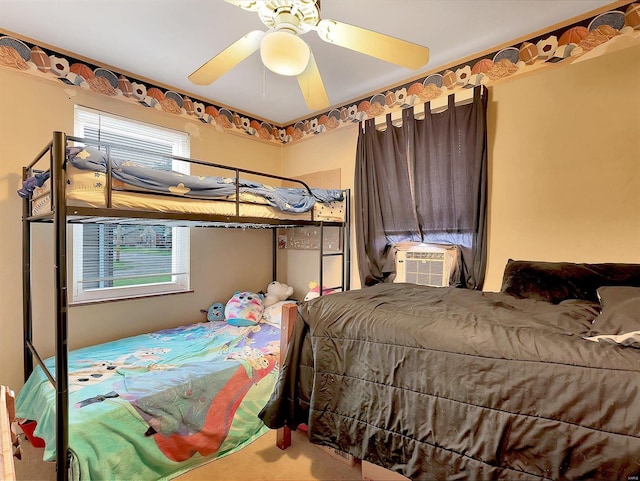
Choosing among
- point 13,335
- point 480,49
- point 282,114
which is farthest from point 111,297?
point 480,49

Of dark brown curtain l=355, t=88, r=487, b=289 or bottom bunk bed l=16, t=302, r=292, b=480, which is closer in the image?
bottom bunk bed l=16, t=302, r=292, b=480

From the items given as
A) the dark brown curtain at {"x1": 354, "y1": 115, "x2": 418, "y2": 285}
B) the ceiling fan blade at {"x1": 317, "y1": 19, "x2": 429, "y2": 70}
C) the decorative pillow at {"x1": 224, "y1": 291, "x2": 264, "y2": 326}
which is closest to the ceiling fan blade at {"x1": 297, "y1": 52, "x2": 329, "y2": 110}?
the ceiling fan blade at {"x1": 317, "y1": 19, "x2": 429, "y2": 70}

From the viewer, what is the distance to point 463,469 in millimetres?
1142

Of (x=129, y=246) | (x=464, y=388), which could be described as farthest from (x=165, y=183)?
(x=464, y=388)

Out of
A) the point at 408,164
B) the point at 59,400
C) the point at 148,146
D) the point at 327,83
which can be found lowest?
the point at 59,400

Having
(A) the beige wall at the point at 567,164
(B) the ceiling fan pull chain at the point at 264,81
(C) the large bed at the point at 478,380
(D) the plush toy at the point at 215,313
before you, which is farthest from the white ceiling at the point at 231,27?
(D) the plush toy at the point at 215,313

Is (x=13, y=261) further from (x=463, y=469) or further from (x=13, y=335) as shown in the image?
(x=463, y=469)

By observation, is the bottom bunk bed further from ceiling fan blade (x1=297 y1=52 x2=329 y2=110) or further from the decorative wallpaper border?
the decorative wallpaper border

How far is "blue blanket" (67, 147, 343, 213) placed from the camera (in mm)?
1569

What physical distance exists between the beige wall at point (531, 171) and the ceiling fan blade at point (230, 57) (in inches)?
53.6

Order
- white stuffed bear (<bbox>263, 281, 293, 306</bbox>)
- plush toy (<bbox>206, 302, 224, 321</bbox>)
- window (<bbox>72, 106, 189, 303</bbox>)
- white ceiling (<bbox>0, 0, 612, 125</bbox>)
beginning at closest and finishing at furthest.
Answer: white ceiling (<bbox>0, 0, 612, 125</bbox>) < window (<bbox>72, 106, 189, 303</bbox>) < plush toy (<bbox>206, 302, 224, 321</bbox>) < white stuffed bear (<bbox>263, 281, 293, 306</bbox>)

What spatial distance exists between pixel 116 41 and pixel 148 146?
826 millimetres

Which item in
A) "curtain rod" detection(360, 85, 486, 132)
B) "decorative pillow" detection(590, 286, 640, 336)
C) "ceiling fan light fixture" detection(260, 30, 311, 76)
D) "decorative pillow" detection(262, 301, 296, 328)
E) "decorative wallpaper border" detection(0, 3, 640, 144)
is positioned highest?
"decorative wallpaper border" detection(0, 3, 640, 144)

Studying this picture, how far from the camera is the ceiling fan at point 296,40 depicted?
131cm
